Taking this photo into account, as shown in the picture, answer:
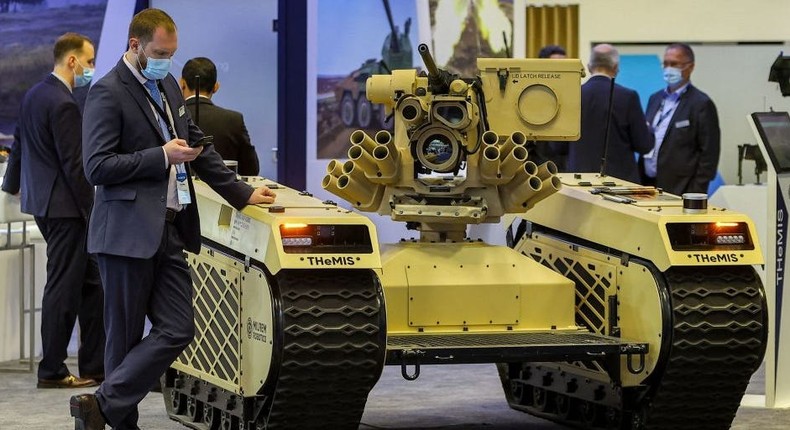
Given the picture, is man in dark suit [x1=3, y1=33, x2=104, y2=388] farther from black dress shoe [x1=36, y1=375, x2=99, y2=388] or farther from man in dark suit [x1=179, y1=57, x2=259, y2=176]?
man in dark suit [x1=179, y1=57, x2=259, y2=176]

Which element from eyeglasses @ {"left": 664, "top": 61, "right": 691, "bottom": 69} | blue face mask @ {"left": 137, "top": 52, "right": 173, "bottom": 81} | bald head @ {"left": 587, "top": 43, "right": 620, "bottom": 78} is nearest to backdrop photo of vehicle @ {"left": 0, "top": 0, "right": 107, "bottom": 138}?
bald head @ {"left": 587, "top": 43, "right": 620, "bottom": 78}

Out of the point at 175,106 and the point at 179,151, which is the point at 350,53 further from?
the point at 179,151

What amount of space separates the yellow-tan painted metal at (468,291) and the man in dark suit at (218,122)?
158 cm

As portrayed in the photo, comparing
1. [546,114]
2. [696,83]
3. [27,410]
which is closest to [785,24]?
[696,83]

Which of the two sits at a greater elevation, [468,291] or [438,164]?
[438,164]

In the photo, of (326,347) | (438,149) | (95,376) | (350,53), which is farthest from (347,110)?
(326,347)

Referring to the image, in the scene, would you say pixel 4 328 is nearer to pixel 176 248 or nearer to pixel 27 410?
pixel 27 410

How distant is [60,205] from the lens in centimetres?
893

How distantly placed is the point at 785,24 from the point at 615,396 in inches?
329

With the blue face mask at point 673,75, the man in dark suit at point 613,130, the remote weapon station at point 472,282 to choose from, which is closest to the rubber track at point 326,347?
the remote weapon station at point 472,282

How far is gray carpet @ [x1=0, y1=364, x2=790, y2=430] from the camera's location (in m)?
7.83

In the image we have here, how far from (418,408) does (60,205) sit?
7.55 ft

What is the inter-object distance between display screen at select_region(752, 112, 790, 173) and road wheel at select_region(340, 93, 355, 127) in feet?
10.7

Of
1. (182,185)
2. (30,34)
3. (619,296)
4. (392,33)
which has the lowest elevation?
(619,296)
